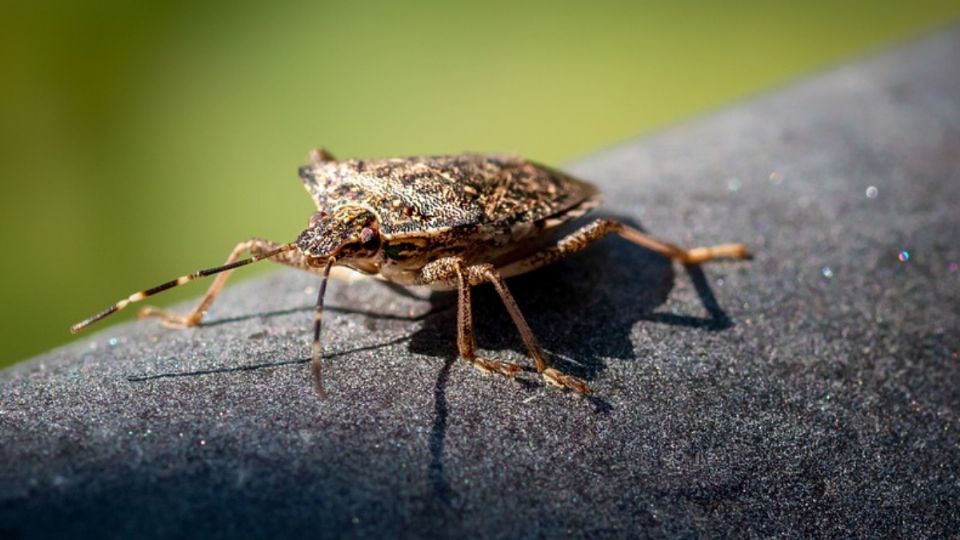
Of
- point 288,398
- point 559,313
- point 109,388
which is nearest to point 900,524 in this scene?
point 559,313

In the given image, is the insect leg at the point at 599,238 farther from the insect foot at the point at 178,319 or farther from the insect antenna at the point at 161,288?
the insect foot at the point at 178,319

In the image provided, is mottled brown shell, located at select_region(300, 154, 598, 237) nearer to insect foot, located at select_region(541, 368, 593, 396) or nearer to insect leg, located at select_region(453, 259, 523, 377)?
insect leg, located at select_region(453, 259, 523, 377)

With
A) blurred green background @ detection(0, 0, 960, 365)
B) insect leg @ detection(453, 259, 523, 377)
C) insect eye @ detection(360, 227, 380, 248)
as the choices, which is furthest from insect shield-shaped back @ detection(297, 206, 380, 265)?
blurred green background @ detection(0, 0, 960, 365)

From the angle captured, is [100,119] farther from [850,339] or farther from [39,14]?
[850,339]

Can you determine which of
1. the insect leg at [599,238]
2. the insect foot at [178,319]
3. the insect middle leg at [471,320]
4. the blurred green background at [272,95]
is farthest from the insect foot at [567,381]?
the blurred green background at [272,95]

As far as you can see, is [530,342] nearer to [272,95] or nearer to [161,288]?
[161,288]
